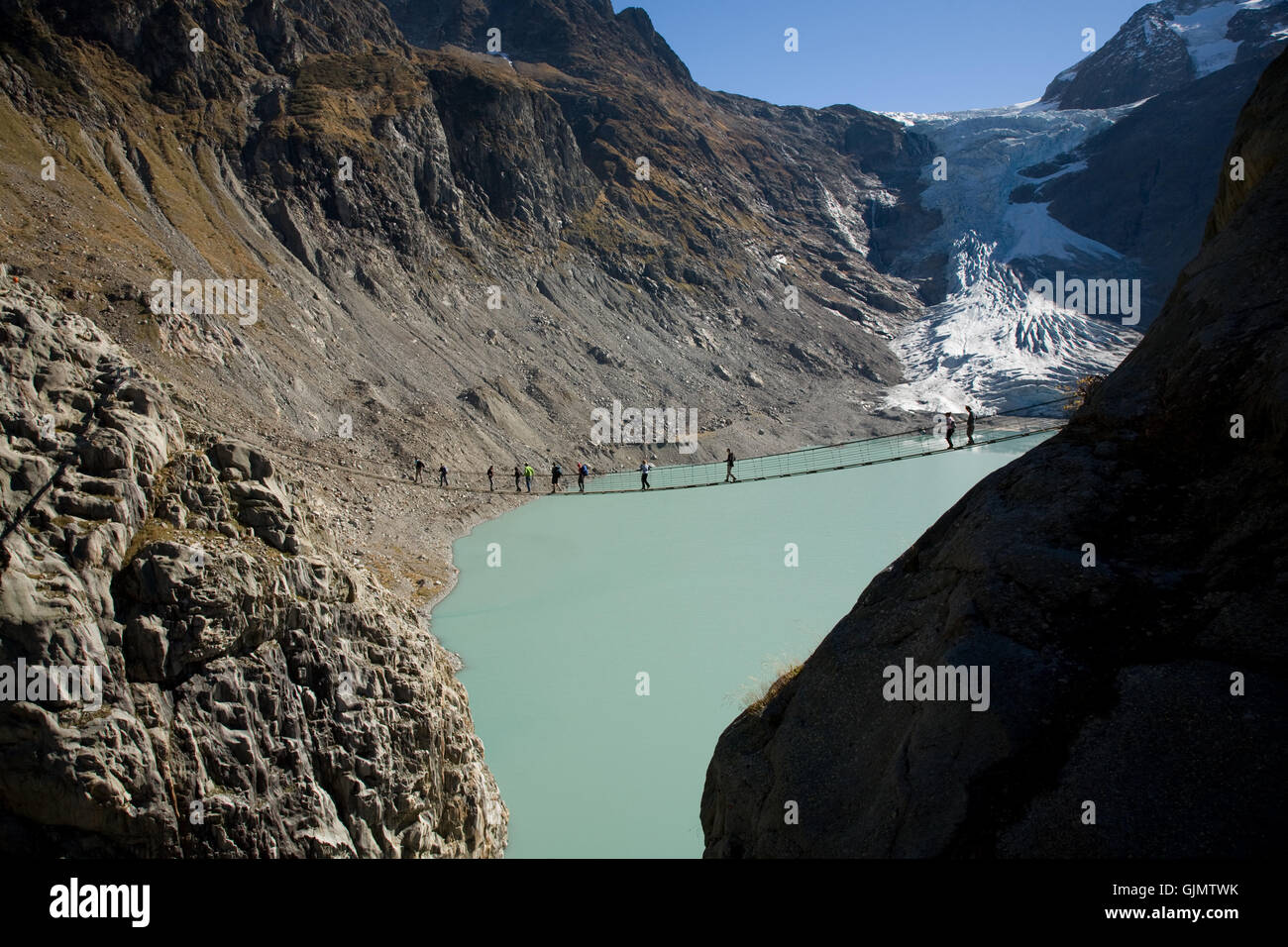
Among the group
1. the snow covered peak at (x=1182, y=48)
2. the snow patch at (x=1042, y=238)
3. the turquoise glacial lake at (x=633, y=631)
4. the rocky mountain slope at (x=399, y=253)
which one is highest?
the snow covered peak at (x=1182, y=48)

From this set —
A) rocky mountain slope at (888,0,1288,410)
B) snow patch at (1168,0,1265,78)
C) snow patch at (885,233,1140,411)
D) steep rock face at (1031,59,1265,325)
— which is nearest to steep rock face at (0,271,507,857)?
snow patch at (885,233,1140,411)

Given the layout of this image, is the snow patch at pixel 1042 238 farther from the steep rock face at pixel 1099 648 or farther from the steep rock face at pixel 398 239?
the steep rock face at pixel 1099 648

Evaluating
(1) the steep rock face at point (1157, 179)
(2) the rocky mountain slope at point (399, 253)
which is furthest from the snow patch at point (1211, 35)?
(2) the rocky mountain slope at point (399, 253)

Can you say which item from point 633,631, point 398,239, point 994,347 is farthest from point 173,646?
point 994,347

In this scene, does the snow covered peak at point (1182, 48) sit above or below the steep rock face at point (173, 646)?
above

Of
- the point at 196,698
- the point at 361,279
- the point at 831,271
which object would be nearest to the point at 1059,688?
the point at 196,698
